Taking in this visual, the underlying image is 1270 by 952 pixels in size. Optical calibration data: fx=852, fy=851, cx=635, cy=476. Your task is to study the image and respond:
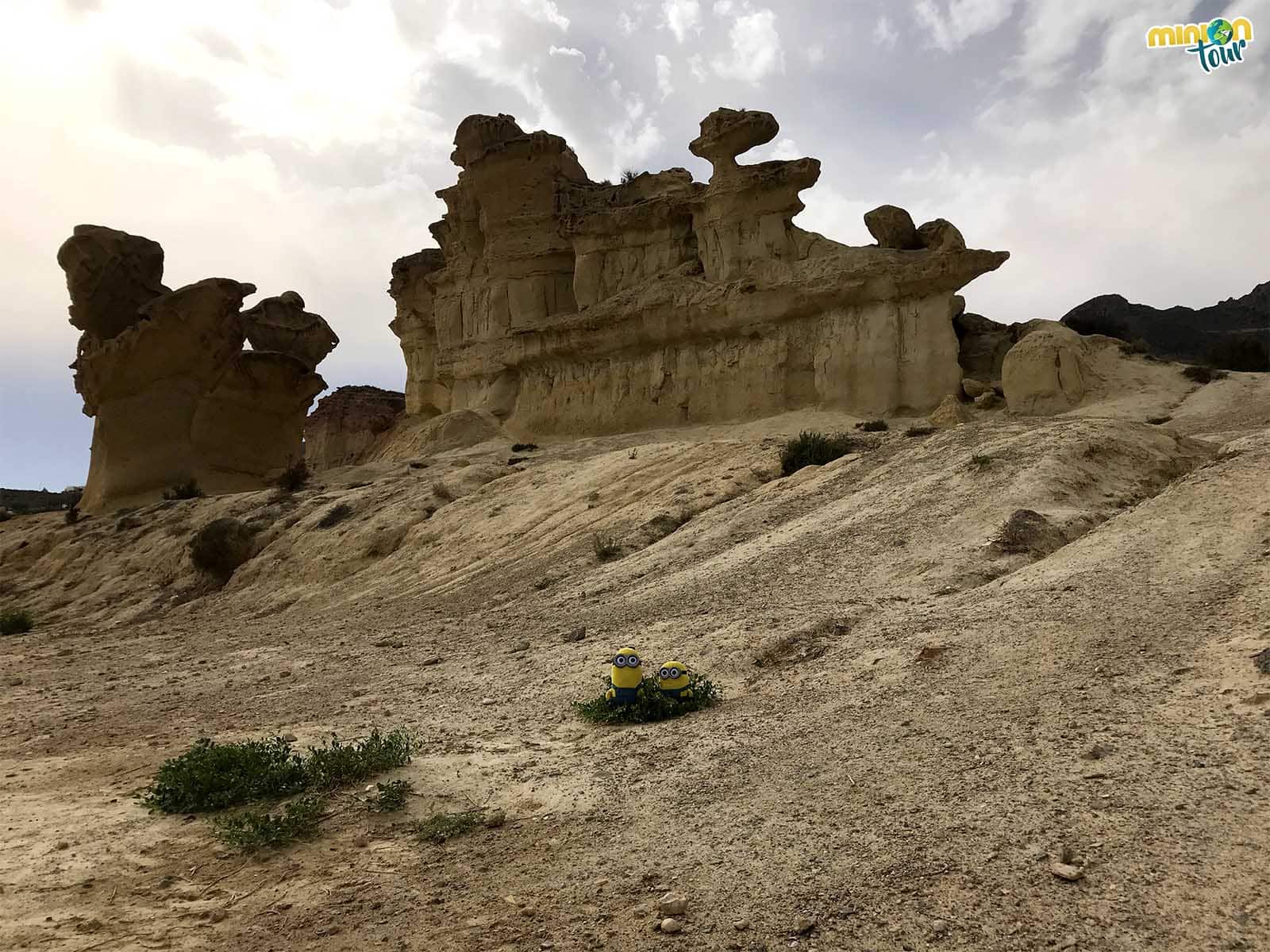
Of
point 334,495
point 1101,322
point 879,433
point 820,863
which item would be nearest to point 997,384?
point 879,433

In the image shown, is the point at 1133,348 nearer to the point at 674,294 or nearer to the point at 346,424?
the point at 674,294

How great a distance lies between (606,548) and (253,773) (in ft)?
25.7

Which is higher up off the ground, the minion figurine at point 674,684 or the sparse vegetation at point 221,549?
the sparse vegetation at point 221,549

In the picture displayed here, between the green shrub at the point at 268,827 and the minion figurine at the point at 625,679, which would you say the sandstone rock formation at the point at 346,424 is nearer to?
the minion figurine at the point at 625,679

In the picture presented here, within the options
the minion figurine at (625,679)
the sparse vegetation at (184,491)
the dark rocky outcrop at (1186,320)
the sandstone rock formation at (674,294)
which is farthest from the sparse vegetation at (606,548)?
the dark rocky outcrop at (1186,320)

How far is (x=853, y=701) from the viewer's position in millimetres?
5375

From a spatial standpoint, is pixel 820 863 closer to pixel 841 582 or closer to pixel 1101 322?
pixel 841 582

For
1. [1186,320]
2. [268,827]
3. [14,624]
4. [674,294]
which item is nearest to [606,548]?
[268,827]

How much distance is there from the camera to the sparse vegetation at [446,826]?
4250 millimetres

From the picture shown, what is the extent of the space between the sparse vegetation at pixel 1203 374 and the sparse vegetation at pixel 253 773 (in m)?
20.1

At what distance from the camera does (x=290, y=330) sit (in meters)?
31.1

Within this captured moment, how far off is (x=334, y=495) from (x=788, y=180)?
49.1ft

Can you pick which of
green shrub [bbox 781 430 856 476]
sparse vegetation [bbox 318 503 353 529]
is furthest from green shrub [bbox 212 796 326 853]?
sparse vegetation [bbox 318 503 353 529]

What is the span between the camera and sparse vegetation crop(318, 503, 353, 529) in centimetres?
1825
